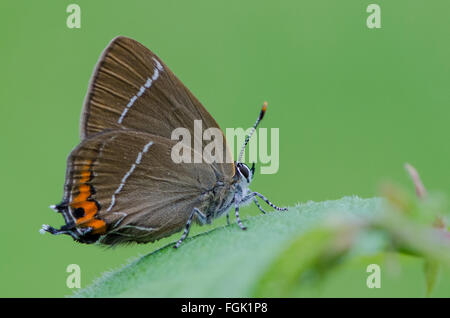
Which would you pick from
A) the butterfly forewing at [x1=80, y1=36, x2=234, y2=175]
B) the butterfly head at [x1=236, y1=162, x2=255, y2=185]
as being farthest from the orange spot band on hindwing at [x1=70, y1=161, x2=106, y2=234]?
the butterfly head at [x1=236, y1=162, x2=255, y2=185]

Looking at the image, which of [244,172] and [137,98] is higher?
[137,98]

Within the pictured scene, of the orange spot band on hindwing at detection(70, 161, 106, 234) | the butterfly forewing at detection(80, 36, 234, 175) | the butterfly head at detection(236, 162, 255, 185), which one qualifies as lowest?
the orange spot band on hindwing at detection(70, 161, 106, 234)

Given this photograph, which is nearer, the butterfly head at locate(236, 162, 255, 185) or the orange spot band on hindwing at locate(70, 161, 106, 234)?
the orange spot band on hindwing at locate(70, 161, 106, 234)

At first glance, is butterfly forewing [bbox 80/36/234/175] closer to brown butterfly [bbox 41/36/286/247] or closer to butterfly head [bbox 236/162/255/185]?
brown butterfly [bbox 41/36/286/247]

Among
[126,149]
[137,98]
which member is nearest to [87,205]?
[126,149]

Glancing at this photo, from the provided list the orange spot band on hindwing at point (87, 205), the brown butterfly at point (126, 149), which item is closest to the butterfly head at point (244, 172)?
the brown butterfly at point (126, 149)

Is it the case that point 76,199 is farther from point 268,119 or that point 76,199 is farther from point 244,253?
point 268,119

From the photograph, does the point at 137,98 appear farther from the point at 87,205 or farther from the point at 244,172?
the point at 244,172

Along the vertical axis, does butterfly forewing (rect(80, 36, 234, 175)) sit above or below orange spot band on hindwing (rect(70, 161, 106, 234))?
above
